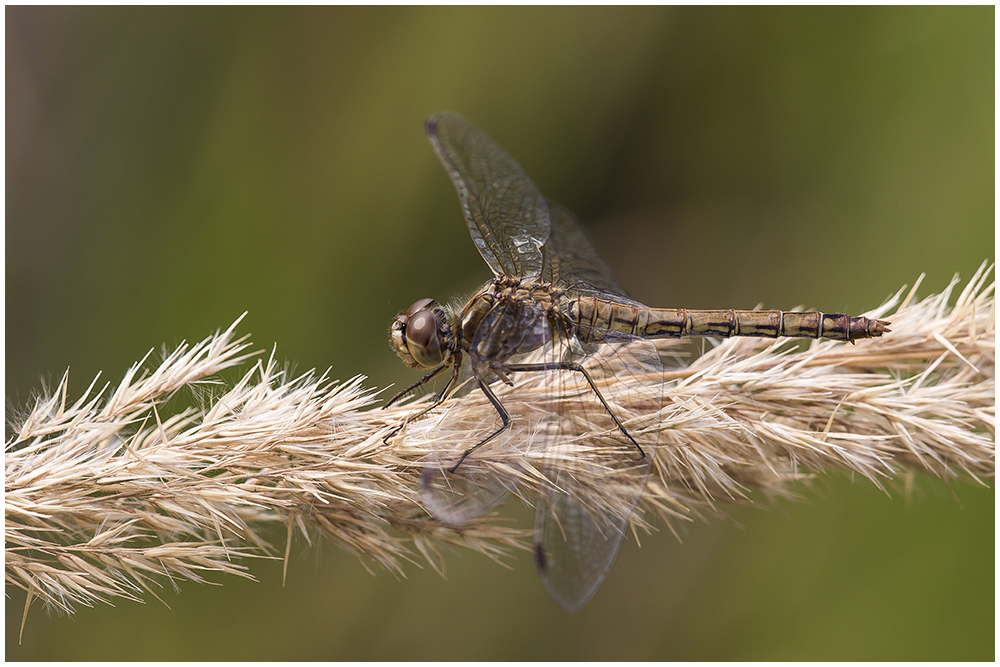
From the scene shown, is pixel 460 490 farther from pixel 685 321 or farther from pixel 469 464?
pixel 685 321

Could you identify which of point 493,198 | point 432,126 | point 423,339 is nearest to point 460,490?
point 423,339

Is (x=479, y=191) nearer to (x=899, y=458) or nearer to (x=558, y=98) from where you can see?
(x=558, y=98)

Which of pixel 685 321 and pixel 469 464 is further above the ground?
pixel 685 321

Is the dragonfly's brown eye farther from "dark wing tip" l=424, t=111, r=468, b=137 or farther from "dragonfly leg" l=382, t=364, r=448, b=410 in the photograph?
"dark wing tip" l=424, t=111, r=468, b=137

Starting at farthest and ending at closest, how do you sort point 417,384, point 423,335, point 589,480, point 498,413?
point 423,335
point 417,384
point 498,413
point 589,480

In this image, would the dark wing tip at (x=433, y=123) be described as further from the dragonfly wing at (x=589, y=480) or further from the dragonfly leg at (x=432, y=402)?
the dragonfly wing at (x=589, y=480)

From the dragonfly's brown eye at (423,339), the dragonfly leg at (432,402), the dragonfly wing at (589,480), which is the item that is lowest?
the dragonfly wing at (589,480)

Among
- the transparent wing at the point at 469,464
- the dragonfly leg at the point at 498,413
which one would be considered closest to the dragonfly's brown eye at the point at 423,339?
the dragonfly leg at the point at 498,413
